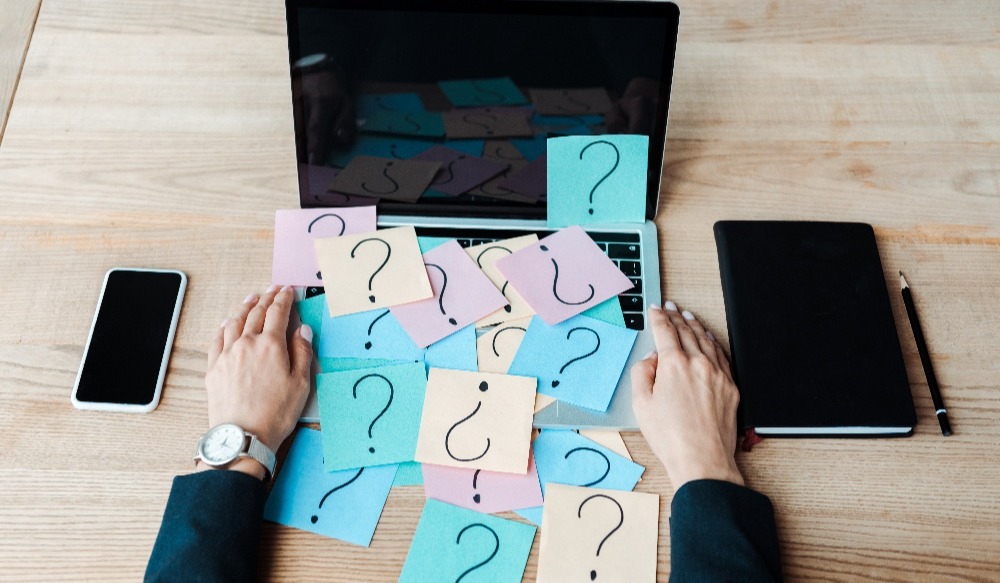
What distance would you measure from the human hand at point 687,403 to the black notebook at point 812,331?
2cm

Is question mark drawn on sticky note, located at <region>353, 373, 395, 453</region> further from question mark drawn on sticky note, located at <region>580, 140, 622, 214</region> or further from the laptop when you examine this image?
question mark drawn on sticky note, located at <region>580, 140, 622, 214</region>

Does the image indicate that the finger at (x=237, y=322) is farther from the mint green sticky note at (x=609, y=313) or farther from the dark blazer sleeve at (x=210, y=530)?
the mint green sticky note at (x=609, y=313)

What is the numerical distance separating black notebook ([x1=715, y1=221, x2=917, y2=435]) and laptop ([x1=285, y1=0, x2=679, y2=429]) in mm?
101

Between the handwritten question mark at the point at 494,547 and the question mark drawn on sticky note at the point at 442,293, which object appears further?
the question mark drawn on sticky note at the point at 442,293

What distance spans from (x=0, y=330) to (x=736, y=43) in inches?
38.8

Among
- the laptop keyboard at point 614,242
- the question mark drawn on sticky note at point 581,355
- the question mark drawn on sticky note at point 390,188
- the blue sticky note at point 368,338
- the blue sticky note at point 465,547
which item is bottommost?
the blue sticky note at point 465,547

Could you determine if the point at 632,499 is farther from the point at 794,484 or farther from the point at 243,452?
the point at 243,452

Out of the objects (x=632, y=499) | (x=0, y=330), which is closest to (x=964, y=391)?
(x=632, y=499)

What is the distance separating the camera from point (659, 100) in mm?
909

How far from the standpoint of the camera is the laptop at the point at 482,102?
850mm

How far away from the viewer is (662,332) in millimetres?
886

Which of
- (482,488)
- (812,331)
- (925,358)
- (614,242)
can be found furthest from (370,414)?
(925,358)

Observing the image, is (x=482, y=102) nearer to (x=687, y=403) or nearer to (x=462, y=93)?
(x=462, y=93)

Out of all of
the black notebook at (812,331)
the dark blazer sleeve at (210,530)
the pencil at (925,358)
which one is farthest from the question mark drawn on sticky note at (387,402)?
the pencil at (925,358)
